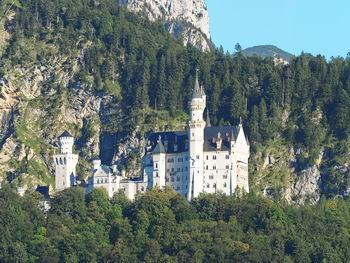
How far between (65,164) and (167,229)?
17401 millimetres

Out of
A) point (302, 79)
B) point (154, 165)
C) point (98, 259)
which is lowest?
point (98, 259)

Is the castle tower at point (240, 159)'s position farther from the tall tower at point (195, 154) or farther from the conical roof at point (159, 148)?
the conical roof at point (159, 148)

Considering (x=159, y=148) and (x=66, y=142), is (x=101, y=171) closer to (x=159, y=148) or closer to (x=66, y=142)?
(x=66, y=142)

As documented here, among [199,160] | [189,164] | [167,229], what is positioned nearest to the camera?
[167,229]

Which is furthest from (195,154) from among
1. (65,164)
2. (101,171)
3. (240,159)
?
(65,164)

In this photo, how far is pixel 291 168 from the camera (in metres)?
189

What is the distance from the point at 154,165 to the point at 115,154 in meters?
20.0

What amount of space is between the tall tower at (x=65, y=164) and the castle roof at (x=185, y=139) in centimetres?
909

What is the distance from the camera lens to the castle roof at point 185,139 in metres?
172

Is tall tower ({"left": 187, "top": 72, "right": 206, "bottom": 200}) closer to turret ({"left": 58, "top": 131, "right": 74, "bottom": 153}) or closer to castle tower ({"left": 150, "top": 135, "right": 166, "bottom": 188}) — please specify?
castle tower ({"left": 150, "top": 135, "right": 166, "bottom": 188})

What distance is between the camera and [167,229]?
545 feet

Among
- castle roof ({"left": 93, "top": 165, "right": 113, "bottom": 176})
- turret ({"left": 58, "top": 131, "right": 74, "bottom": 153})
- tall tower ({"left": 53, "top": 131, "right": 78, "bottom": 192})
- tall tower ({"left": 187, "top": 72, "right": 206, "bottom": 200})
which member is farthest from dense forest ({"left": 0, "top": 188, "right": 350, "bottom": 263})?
turret ({"left": 58, "top": 131, "right": 74, "bottom": 153})

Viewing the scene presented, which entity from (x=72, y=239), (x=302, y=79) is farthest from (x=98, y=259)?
(x=302, y=79)

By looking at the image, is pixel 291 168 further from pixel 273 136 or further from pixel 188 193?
pixel 188 193
